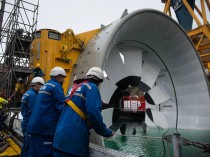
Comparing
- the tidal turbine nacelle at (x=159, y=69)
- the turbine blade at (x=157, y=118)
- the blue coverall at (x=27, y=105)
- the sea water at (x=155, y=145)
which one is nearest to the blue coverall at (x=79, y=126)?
the blue coverall at (x=27, y=105)

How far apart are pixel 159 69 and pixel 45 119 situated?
3943 mm

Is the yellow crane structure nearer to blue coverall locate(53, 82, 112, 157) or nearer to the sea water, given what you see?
the sea water

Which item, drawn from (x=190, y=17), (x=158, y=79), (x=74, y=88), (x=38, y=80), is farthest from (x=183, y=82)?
(x=190, y=17)

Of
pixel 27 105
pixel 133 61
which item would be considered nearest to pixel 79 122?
pixel 27 105

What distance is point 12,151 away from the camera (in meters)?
4.20

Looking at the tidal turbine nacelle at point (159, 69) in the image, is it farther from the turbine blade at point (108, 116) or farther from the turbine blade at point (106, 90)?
the turbine blade at point (108, 116)

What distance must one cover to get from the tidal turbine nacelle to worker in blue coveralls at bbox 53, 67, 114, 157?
6.10ft

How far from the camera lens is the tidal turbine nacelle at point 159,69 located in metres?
4.57

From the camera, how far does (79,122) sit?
2051mm

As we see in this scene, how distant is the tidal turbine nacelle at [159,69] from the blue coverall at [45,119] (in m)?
1.37

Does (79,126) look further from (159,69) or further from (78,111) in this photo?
(159,69)

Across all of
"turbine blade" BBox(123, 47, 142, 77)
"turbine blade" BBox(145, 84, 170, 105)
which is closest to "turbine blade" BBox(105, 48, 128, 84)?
"turbine blade" BBox(123, 47, 142, 77)

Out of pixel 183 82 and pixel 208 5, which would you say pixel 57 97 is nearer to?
pixel 183 82

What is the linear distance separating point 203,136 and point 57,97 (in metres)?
3.92
